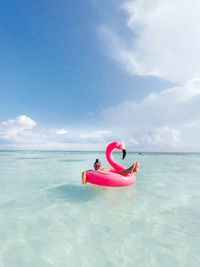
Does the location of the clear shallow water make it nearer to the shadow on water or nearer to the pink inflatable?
the shadow on water

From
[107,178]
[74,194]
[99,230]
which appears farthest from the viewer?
[74,194]

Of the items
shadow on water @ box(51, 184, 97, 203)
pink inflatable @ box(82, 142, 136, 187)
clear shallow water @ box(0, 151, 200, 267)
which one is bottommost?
clear shallow water @ box(0, 151, 200, 267)

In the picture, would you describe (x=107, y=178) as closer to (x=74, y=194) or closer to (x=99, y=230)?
(x=74, y=194)

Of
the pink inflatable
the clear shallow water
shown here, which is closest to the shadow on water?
the clear shallow water

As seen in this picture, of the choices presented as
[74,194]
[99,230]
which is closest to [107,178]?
[74,194]

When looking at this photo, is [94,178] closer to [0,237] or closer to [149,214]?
[149,214]

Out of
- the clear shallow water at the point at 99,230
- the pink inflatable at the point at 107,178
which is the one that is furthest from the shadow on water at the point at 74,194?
the pink inflatable at the point at 107,178

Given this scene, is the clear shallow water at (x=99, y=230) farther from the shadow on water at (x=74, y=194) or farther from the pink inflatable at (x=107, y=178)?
the pink inflatable at (x=107, y=178)

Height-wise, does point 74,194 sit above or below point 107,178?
below

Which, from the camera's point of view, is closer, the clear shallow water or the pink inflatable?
the clear shallow water

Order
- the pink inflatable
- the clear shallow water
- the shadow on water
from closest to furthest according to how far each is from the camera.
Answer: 1. the clear shallow water
2. the shadow on water
3. the pink inflatable

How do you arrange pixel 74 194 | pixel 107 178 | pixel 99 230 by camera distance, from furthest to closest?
1. pixel 74 194
2. pixel 107 178
3. pixel 99 230

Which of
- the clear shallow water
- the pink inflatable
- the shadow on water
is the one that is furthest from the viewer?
the pink inflatable

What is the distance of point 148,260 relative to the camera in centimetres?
246
